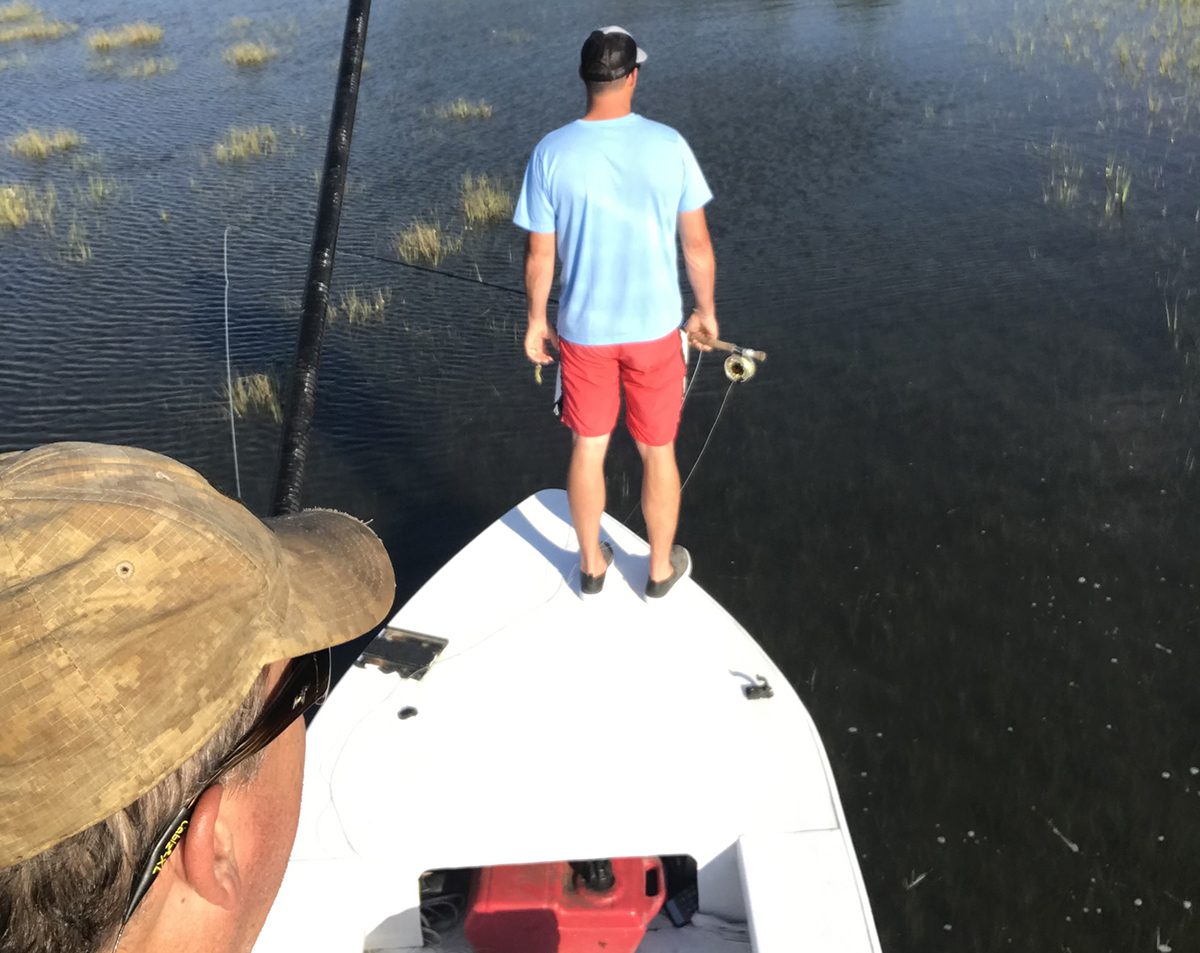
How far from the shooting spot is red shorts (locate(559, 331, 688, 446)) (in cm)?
396

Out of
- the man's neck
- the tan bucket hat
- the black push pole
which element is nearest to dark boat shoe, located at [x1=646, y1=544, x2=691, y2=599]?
the black push pole

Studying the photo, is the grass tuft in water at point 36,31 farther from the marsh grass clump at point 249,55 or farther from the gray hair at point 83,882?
the gray hair at point 83,882

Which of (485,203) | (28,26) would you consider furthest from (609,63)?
(28,26)

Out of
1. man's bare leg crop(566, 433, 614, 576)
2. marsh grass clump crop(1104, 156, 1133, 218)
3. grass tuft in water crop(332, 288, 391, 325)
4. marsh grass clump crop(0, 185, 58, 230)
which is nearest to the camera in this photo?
man's bare leg crop(566, 433, 614, 576)

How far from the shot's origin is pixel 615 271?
3.83 metres

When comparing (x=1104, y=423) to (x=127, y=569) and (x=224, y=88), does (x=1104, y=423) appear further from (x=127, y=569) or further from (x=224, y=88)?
(x=224, y=88)

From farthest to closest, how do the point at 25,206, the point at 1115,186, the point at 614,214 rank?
1. the point at 25,206
2. the point at 1115,186
3. the point at 614,214

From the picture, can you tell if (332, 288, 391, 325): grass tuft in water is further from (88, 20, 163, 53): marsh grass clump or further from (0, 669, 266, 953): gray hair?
(88, 20, 163, 53): marsh grass clump

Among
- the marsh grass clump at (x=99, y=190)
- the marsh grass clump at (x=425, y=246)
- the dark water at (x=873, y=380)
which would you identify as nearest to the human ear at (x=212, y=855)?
the dark water at (x=873, y=380)

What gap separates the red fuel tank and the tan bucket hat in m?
2.01

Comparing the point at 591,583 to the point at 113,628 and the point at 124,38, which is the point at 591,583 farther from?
the point at 124,38

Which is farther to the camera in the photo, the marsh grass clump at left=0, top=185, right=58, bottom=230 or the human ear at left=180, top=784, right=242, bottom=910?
the marsh grass clump at left=0, top=185, right=58, bottom=230

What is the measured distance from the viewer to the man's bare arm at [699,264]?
392cm

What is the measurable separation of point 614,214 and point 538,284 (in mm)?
444
